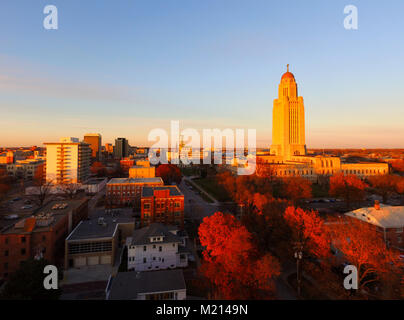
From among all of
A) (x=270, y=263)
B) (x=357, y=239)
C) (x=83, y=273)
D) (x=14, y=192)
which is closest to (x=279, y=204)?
(x=357, y=239)

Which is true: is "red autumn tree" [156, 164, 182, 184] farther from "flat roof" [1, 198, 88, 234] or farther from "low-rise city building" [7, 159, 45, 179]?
"low-rise city building" [7, 159, 45, 179]

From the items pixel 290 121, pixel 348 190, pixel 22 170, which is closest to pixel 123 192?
pixel 348 190

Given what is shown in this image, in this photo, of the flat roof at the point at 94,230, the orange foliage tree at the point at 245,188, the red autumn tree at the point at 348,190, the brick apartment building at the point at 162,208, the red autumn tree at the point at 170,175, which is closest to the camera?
the flat roof at the point at 94,230

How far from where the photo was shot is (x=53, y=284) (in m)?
14.9

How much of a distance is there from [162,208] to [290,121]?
266 feet

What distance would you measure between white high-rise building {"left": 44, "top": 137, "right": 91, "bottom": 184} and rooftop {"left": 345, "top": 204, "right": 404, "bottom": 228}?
60062 mm

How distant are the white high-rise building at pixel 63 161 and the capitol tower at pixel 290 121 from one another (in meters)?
77.4

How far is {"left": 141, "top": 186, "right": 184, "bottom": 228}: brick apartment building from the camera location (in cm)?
3122

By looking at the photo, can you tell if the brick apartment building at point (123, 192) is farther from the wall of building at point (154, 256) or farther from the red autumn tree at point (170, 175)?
the wall of building at point (154, 256)

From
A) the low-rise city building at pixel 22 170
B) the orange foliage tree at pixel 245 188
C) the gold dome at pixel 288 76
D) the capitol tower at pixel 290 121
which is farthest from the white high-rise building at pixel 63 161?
the gold dome at pixel 288 76

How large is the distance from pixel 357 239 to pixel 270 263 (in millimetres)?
7180

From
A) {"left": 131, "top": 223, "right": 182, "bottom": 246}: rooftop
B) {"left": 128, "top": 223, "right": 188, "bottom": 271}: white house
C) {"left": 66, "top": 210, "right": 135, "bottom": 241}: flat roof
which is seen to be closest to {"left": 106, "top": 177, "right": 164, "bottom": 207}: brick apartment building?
{"left": 66, "top": 210, "right": 135, "bottom": 241}: flat roof

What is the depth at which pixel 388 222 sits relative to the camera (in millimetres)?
23891

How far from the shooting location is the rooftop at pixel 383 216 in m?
23.6
